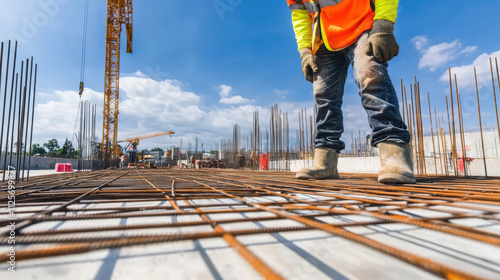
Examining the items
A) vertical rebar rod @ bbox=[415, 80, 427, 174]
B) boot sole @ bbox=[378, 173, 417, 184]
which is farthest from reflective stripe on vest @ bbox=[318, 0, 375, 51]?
vertical rebar rod @ bbox=[415, 80, 427, 174]

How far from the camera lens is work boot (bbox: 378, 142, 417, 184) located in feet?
5.08

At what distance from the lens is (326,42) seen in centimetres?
223

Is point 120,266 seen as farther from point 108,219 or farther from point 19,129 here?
point 19,129

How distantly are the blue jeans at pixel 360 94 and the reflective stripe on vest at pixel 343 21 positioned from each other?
7 cm

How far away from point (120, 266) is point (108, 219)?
14.4 inches

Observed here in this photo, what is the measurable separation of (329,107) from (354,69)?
1.40 feet

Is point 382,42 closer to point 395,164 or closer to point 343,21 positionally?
point 343,21

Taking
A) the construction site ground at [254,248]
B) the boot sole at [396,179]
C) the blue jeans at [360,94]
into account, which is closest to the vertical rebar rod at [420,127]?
the blue jeans at [360,94]

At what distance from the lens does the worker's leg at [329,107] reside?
2.22 meters

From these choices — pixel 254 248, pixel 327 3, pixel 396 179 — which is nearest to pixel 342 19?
pixel 327 3

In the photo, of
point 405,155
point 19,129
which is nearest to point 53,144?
point 19,129

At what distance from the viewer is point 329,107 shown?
2.29 meters

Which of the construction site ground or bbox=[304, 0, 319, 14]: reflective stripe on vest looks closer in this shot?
the construction site ground

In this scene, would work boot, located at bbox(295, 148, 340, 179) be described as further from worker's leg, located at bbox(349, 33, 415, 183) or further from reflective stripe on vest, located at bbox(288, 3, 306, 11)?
reflective stripe on vest, located at bbox(288, 3, 306, 11)
